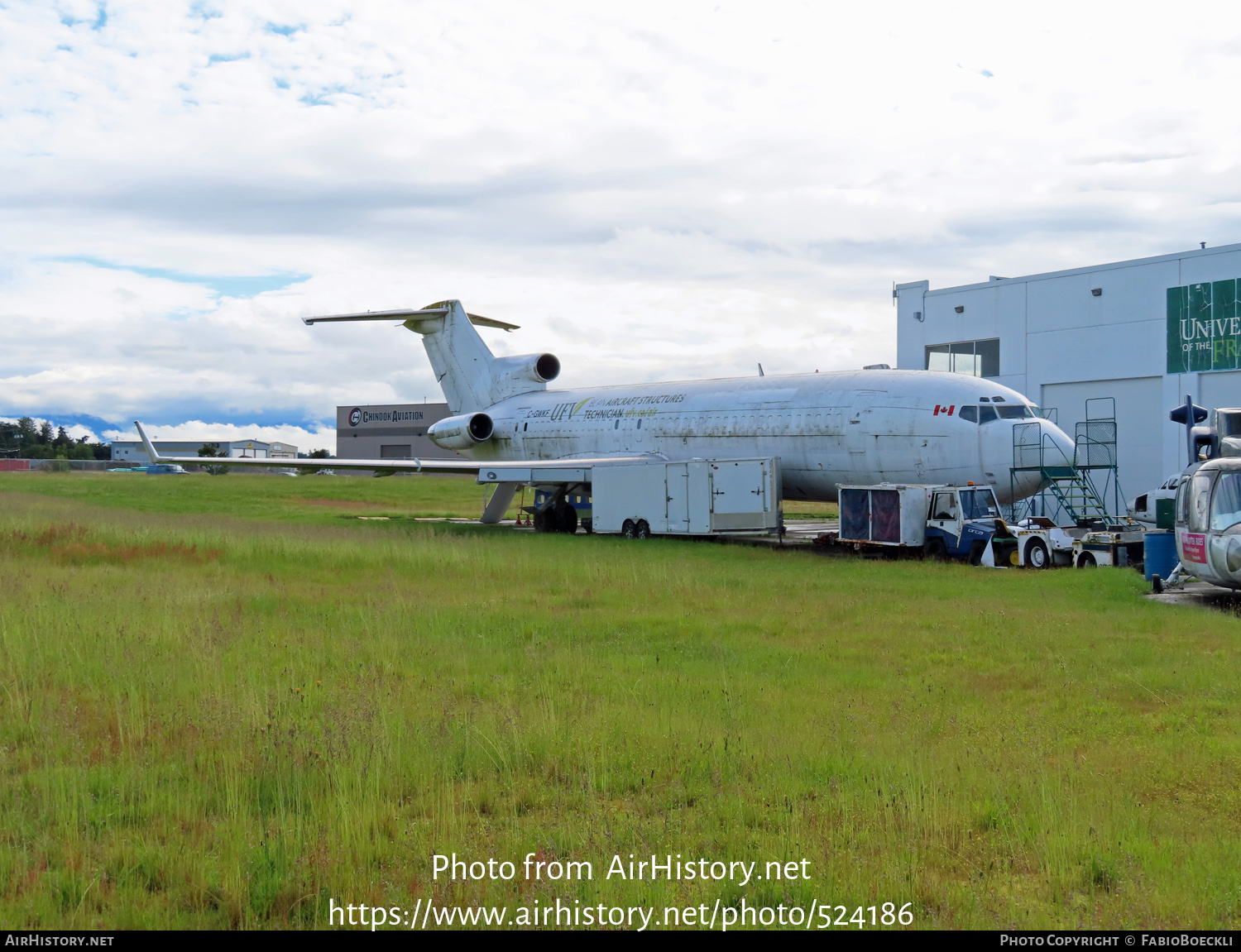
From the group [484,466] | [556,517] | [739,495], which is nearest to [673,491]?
[739,495]

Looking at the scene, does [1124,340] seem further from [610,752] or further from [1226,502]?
[610,752]

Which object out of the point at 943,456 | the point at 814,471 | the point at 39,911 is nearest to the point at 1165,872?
the point at 39,911

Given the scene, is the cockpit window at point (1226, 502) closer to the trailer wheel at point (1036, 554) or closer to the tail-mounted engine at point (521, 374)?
the trailer wheel at point (1036, 554)

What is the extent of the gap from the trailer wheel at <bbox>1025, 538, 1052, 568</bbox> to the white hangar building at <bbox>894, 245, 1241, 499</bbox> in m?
13.0

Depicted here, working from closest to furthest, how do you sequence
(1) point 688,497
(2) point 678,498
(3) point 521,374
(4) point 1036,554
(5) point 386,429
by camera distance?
(4) point 1036,554 → (1) point 688,497 → (2) point 678,498 → (3) point 521,374 → (5) point 386,429

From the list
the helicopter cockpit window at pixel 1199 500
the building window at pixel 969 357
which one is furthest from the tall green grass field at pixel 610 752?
the building window at pixel 969 357

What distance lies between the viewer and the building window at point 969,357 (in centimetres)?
3491

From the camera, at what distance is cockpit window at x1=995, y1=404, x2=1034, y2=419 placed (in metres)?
22.5

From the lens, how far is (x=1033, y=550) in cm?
1891

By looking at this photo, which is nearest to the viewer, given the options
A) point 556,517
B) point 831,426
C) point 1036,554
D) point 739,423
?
point 1036,554

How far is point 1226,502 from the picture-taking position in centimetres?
1362

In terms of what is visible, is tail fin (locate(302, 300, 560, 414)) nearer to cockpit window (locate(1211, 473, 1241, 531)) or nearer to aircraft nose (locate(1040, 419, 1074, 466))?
aircraft nose (locate(1040, 419, 1074, 466))

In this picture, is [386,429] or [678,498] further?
[386,429]

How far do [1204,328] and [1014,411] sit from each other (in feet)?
32.8
